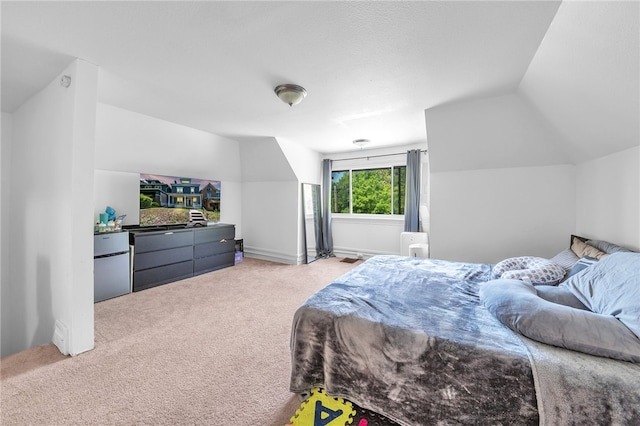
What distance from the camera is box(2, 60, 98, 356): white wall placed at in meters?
2.01

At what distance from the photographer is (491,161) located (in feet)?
11.0

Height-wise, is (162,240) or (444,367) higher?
(162,240)

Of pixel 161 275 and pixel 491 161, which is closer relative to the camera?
pixel 491 161

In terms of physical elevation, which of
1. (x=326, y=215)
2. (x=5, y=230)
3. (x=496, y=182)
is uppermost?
(x=496, y=182)

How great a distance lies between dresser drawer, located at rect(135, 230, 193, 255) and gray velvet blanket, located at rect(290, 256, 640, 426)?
3.07m

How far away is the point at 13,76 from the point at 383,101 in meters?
3.49

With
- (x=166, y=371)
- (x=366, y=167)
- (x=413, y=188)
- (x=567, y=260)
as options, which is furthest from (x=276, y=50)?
(x=366, y=167)

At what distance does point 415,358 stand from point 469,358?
0.79 feet

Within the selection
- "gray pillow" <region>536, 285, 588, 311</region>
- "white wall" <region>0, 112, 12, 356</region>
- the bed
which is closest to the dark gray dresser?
"white wall" <region>0, 112, 12, 356</region>

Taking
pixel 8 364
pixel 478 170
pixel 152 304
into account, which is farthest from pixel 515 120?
pixel 8 364

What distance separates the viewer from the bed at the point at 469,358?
3.27 ft

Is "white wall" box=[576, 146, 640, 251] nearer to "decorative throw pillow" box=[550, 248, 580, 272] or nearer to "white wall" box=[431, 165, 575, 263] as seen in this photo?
"white wall" box=[431, 165, 575, 263]

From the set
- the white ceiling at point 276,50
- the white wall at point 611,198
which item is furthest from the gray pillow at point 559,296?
the white ceiling at point 276,50

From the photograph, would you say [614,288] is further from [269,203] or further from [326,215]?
[269,203]
